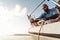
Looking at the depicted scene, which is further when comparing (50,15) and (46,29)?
(50,15)

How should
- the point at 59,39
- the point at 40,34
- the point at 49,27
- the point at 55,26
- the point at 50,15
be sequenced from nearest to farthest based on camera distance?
the point at 59,39 → the point at 55,26 → the point at 49,27 → the point at 40,34 → the point at 50,15

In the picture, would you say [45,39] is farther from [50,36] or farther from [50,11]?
[50,11]

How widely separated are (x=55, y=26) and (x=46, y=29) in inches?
7.9

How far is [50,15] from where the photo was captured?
7.23 feet

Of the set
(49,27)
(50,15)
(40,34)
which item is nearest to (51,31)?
(49,27)

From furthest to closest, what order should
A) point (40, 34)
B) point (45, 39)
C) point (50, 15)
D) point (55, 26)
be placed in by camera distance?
point (50, 15)
point (40, 34)
point (45, 39)
point (55, 26)

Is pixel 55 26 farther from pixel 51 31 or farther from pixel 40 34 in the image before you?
pixel 40 34

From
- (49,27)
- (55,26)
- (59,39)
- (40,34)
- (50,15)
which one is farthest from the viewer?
(50,15)

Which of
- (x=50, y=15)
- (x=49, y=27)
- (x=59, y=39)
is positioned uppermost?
(x=50, y=15)

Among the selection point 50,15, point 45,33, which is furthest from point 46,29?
point 50,15

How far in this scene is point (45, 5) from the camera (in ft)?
7.36

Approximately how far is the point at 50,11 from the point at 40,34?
1.25 ft

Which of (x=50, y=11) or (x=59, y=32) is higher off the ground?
(x=50, y=11)

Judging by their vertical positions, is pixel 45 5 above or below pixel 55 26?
above
